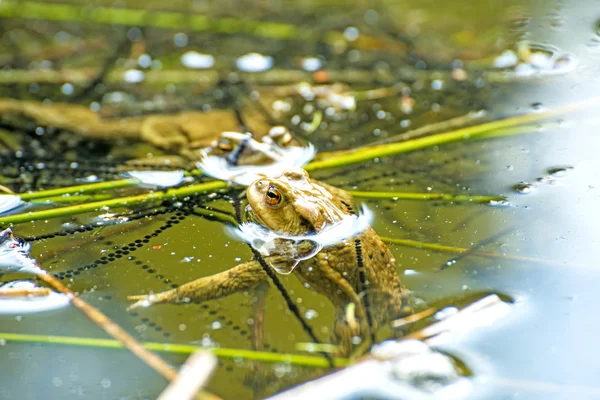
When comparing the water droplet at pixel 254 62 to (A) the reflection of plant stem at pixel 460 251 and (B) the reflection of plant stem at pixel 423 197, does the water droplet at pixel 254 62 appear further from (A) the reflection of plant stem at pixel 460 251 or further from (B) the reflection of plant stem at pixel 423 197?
(A) the reflection of plant stem at pixel 460 251

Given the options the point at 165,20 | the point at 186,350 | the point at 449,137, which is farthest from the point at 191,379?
the point at 165,20

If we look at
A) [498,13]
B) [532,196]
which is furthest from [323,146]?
[498,13]

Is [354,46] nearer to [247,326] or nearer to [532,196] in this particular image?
[532,196]

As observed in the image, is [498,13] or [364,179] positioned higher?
[498,13]

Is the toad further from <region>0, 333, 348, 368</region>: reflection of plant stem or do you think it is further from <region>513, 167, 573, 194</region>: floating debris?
<region>513, 167, 573, 194</region>: floating debris

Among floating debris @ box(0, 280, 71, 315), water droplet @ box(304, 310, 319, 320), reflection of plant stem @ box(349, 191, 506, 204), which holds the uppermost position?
reflection of plant stem @ box(349, 191, 506, 204)

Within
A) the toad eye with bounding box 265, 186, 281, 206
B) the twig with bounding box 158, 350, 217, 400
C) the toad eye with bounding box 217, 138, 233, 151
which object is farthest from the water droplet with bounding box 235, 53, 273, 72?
the twig with bounding box 158, 350, 217, 400

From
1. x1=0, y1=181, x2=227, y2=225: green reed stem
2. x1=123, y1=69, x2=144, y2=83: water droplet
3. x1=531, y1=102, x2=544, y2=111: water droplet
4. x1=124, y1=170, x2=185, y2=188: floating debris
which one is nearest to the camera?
x1=0, y1=181, x2=227, y2=225: green reed stem

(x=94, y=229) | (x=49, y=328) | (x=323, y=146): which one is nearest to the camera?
(x=49, y=328)
